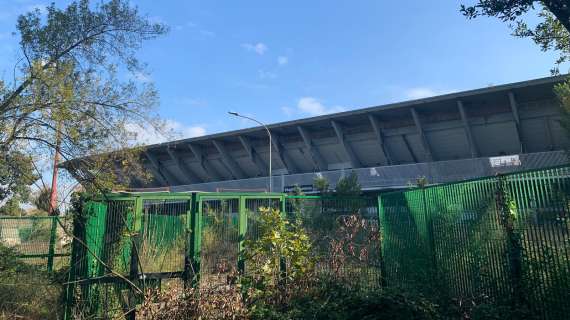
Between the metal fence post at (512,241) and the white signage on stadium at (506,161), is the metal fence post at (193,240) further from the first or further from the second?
the white signage on stadium at (506,161)

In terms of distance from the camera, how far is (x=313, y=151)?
3991 centimetres

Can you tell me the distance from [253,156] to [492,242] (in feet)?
125

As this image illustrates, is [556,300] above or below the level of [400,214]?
below

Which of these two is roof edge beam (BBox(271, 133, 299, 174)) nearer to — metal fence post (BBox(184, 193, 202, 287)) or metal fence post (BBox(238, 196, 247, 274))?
metal fence post (BBox(238, 196, 247, 274))

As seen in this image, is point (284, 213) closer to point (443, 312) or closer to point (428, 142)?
point (443, 312)

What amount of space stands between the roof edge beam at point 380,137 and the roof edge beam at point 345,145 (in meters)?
2.71

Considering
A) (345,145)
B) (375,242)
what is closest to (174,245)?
(375,242)

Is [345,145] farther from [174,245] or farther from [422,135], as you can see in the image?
[174,245]

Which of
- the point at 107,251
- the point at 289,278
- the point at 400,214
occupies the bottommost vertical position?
the point at 289,278

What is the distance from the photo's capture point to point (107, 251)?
6.55 meters

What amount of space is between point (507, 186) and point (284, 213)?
161 inches

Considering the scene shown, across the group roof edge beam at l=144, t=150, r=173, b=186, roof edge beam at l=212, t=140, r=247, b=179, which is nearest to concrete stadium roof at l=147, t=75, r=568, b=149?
roof edge beam at l=212, t=140, r=247, b=179

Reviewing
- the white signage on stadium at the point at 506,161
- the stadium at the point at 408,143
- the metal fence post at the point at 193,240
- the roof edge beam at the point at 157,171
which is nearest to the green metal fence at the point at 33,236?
the metal fence post at the point at 193,240

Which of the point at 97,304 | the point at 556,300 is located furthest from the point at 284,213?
the point at 556,300
